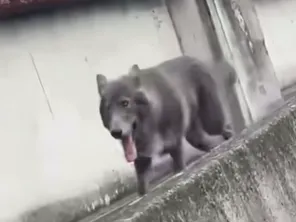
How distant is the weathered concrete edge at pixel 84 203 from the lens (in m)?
2.66

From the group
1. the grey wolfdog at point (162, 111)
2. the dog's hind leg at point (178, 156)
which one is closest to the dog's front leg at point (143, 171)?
the grey wolfdog at point (162, 111)

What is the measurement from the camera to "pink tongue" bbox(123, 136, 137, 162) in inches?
100

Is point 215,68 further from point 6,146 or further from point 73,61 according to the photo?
point 6,146

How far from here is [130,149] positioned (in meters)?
2.60

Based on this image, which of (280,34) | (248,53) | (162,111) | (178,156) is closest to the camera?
(162,111)

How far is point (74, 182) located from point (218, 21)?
1299 mm

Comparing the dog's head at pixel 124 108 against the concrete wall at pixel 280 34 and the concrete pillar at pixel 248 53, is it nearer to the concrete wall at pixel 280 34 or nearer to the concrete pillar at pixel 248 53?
the concrete pillar at pixel 248 53

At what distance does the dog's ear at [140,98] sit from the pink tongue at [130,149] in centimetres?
13

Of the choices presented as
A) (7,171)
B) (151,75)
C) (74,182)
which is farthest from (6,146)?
(151,75)

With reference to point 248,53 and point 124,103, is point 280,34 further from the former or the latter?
point 124,103

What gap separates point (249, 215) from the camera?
7.54ft

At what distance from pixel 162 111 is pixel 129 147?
21cm

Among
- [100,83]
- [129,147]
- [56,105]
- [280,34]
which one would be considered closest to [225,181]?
[129,147]

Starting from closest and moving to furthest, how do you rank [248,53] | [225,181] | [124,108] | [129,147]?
[225,181] < [124,108] < [129,147] < [248,53]
